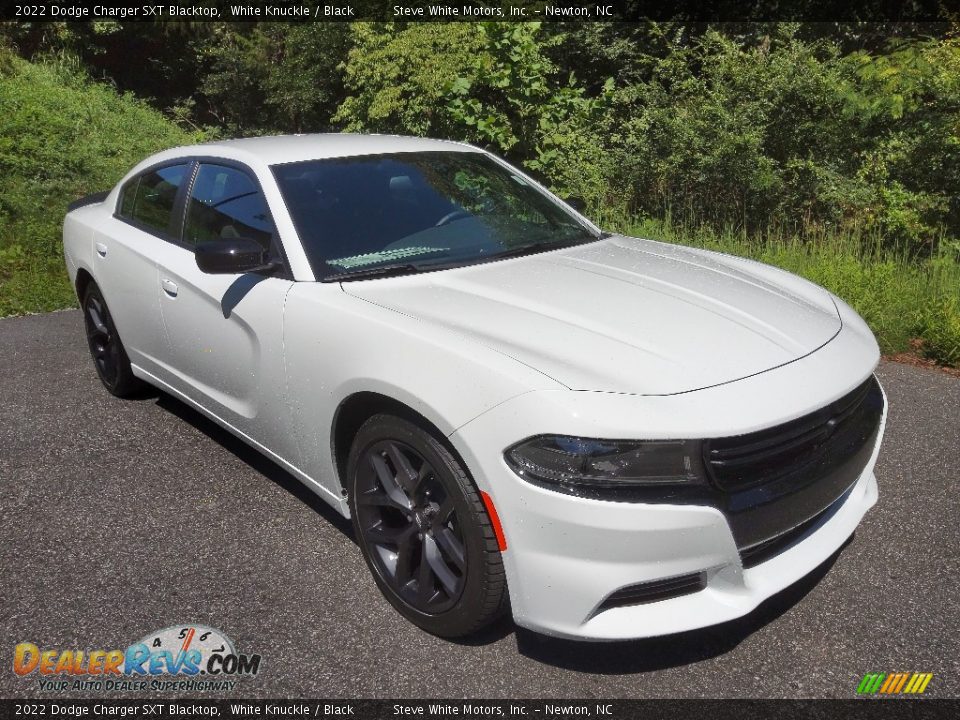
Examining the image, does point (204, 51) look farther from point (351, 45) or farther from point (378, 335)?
point (378, 335)

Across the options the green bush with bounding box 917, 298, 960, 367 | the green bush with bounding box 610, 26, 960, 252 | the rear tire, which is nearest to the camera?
the rear tire

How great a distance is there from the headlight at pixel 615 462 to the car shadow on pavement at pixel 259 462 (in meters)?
1.47

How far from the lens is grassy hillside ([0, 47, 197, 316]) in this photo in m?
8.50

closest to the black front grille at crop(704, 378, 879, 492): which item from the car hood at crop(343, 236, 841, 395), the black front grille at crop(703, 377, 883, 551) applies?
the black front grille at crop(703, 377, 883, 551)

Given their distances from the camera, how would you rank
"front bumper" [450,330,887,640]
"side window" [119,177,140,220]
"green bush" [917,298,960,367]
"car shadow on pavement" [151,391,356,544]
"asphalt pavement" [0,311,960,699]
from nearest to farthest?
"front bumper" [450,330,887,640]
"asphalt pavement" [0,311,960,699]
"car shadow on pavement" [151,391,356,544]
"side window" [119,177,140,220]
"green bush" [917,298,960,367]

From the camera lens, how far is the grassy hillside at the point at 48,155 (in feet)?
27.9

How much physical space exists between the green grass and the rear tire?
190 inches

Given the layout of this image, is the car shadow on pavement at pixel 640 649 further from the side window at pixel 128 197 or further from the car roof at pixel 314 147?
the side window at pixel 128 197

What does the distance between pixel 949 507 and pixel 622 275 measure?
1801 millimetres

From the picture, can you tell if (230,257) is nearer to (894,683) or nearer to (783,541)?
(783,541)

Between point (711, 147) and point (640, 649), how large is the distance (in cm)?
734

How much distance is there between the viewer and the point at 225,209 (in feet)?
12.8

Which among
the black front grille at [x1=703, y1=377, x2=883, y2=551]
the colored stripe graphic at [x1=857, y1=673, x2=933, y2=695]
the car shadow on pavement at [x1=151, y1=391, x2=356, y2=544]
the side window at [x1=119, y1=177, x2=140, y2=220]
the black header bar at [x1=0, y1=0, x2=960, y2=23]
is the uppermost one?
the black header bar at [x1=0, y1=0, x2=960, y2=23]

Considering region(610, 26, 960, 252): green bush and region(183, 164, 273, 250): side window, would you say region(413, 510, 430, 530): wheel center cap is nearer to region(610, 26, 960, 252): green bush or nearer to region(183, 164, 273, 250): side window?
region(183, 164, 273, 250): side window
